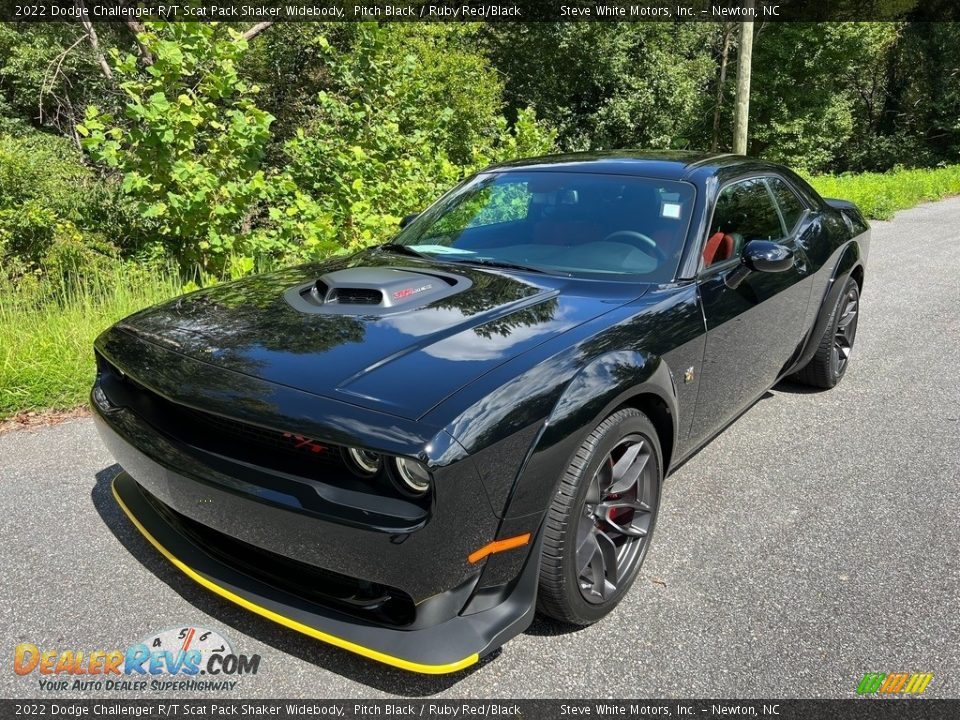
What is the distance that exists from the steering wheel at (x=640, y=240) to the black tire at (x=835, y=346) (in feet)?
5.99

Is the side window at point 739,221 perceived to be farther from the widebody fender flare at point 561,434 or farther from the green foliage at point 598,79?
the green foliage at point 598,79

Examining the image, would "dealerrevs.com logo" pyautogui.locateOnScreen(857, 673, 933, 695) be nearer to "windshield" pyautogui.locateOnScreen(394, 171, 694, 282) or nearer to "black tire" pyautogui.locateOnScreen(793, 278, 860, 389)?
"windshield" pyautogui.locateOnScreen(394, 171, 694, 282)

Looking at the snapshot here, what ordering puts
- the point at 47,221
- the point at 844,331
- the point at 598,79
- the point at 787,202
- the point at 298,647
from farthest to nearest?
the point at 598,79 → the point at 47,221 → the point at 844,331 → the point at 787,202 → the point at 298,647

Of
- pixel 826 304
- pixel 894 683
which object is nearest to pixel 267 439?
pixel 894 683

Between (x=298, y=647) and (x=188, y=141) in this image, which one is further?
(x=188, y=141)

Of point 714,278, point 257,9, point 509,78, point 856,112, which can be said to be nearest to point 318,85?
point 257,9

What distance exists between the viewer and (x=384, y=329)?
2.45 metres

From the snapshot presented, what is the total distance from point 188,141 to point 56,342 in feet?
6.79

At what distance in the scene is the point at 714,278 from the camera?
122 inches

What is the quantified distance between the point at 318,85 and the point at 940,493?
20.8 m

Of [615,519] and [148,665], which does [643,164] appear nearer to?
[615,519]

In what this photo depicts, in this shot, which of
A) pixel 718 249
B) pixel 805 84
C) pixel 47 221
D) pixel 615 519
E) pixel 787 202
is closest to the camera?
pixel 615 519

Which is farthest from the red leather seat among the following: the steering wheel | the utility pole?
the utility pole

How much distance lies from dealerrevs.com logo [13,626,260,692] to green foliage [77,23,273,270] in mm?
4304
